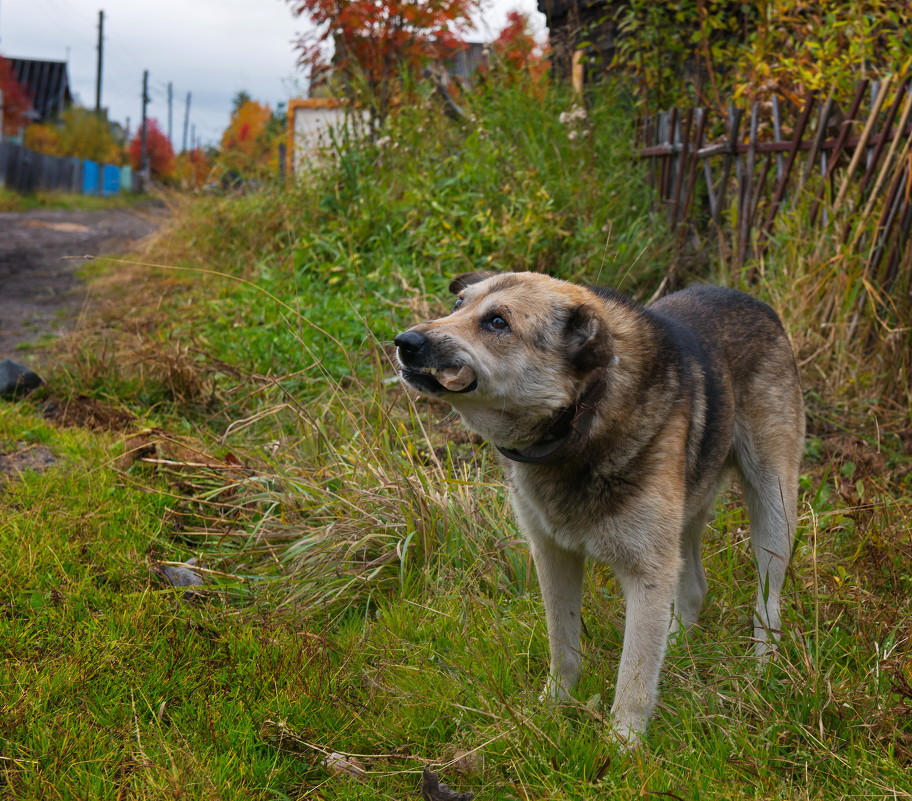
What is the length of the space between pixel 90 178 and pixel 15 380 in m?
46.1

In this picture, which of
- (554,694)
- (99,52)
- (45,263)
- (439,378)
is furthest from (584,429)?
(99,52)

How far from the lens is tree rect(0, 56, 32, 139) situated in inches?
1864

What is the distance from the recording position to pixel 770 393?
3.63 m

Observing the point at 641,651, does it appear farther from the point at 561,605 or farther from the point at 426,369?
the point at 426,369

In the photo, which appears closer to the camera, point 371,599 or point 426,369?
point 426,369

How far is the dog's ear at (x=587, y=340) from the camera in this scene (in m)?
2.80

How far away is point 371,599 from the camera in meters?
3.77

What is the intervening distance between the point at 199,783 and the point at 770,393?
2.65 meters

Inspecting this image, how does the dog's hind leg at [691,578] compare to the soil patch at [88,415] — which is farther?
the soil patch at [88,415]

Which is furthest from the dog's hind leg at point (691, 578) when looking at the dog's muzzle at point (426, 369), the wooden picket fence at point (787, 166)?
the wooden picket fence at point (787, 166)

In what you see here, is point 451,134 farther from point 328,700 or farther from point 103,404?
point 328,700

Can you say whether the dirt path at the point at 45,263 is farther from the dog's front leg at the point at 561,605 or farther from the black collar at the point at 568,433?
the dog's front leg at the point at 561,605

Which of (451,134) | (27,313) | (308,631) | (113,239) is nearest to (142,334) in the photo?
(27,313)

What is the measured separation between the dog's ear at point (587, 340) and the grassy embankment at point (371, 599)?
1.01 m
